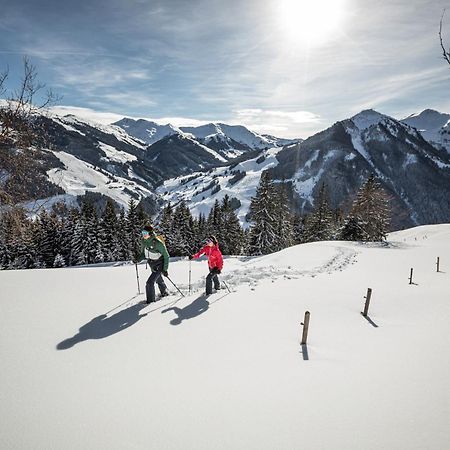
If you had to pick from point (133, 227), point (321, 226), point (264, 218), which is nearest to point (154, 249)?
point (264, 218)

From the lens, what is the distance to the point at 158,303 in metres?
9.89

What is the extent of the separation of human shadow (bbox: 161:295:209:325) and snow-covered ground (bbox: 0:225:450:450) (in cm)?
8

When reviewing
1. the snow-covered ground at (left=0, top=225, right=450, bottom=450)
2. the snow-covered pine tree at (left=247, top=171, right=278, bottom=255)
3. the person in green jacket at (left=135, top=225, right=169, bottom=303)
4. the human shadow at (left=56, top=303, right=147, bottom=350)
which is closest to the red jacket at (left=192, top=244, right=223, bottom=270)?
the snow-covered ground at (left=0, top=225, right=450, bottom=450)

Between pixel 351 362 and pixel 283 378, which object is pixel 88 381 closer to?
pixel 283 378

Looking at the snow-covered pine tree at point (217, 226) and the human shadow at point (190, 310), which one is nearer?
the human shadow at point (190, 310)

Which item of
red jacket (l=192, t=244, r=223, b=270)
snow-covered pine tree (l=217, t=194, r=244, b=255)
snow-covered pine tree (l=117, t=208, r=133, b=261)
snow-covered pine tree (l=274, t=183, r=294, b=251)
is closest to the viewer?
red jacket (l=192, t=244, r=223, b=270)

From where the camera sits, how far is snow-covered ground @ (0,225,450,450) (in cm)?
432

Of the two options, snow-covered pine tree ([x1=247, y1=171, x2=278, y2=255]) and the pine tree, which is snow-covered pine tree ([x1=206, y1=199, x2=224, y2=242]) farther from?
the pine tree

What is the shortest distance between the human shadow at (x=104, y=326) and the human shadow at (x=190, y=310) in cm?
102

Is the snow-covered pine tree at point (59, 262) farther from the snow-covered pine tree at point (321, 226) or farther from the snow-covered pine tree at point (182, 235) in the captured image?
the snow-covered pine tree at point (321, 226)

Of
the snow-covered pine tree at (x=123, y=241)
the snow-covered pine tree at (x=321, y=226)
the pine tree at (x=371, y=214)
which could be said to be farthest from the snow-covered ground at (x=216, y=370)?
the snow-covered pine tree at (x=123, y=241)

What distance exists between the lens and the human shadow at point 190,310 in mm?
Answer: 8673

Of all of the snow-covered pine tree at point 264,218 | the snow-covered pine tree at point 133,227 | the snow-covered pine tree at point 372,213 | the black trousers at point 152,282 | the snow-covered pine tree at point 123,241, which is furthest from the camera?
the snow-covered pine tree at point 133,227

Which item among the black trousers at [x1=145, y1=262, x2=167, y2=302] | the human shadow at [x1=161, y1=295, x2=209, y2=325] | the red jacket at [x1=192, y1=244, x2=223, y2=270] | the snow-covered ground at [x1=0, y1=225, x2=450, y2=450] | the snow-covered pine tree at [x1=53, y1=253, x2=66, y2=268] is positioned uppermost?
the red jacket at [x1=192, y1=244, x2=223, y2=270]
